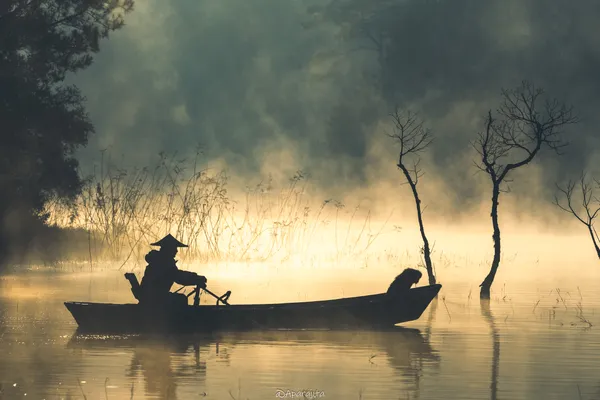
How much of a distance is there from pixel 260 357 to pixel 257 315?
343 centimetres

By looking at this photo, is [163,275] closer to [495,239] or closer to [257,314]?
[257,314]

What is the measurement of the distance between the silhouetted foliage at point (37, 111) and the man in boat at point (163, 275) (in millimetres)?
12157

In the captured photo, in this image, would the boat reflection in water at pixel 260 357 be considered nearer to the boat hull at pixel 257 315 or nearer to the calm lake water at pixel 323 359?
the calm lake water at pixel 323 359

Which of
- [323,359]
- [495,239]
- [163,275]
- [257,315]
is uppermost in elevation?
[495,239]

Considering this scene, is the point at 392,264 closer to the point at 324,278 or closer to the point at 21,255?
the point at 324,278

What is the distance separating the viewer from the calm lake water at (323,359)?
1472cm

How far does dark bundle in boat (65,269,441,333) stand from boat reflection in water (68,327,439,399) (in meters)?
0.23

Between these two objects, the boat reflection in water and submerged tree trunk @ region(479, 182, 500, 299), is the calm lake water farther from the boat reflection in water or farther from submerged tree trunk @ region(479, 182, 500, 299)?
submerged tree trunk @ region(479, 182, 500, 299)

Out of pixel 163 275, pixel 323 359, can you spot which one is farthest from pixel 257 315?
pixel 323 359

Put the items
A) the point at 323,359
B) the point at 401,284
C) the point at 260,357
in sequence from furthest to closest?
the point at 401,284 < the point at 260,357 < the point at 323,359

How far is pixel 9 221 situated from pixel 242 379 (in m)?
18.3

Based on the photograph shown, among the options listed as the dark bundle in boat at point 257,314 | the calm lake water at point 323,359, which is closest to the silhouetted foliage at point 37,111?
the calm lake water at point 323,359

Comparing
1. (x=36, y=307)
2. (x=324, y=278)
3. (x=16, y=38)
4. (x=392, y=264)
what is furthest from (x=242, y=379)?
(x=392, y=264)

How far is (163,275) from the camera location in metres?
21.1
